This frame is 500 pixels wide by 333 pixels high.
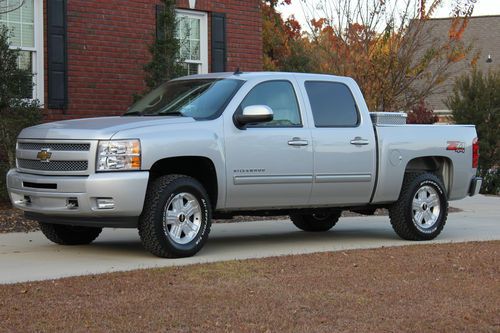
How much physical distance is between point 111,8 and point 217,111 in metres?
6.46

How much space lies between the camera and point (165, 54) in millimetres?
14617

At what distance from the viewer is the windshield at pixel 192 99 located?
9.45 m

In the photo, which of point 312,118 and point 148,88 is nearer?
point 312,118

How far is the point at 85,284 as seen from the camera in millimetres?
7270

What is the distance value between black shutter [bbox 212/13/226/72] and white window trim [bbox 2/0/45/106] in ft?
11.5

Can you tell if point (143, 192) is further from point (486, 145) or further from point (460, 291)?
point (486, 145)

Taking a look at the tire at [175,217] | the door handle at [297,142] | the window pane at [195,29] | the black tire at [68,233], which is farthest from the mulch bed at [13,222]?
the window pane at [195,29]

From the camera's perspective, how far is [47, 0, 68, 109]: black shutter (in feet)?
46.8

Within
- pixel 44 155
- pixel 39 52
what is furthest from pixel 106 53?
pixel 44 155

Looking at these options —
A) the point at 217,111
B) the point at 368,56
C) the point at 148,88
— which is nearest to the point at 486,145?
the point at 368,56

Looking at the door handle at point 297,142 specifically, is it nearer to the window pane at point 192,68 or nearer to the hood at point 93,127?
the hood at point 93,127

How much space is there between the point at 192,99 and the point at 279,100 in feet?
3.39

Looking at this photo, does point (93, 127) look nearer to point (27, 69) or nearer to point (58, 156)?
point (58, 156)

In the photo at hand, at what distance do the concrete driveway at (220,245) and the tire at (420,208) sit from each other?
166 millimetres
